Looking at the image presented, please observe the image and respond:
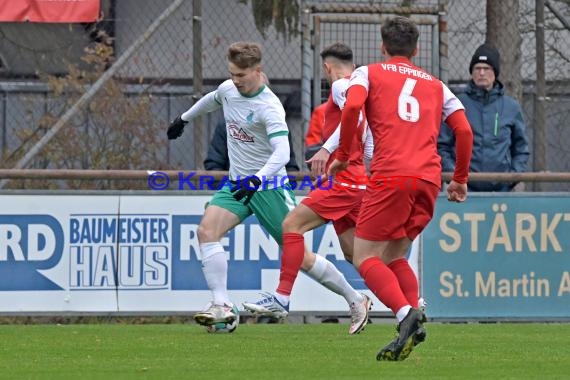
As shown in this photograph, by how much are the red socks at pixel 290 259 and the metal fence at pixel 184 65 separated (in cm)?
274

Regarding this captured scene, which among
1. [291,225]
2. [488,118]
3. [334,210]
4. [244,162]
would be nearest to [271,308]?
[291,225]

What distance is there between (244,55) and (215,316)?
1.88m

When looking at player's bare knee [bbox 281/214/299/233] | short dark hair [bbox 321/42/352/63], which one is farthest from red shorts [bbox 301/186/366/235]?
short dark hair [bbox 321/42/352/63]

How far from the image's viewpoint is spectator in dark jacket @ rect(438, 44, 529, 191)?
492 inches

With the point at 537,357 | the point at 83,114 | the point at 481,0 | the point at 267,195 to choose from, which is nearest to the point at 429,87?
the point at 537,357

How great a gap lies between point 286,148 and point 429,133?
201 centimetres

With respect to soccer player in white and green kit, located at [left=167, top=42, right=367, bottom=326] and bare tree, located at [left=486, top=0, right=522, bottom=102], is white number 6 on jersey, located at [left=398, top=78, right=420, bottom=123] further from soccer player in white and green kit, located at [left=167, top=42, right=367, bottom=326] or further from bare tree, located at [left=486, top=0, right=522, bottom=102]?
bare tree, located at [left=486, top=0, right=522, bottom=102]

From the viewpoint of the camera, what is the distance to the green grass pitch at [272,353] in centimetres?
763

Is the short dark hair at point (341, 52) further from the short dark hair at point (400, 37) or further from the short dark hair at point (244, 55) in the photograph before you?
the short dark hair at point (400, 37)

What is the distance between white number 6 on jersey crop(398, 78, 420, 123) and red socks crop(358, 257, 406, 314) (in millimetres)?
830

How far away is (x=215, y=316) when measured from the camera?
10438mm

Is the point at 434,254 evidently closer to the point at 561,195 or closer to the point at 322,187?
the point at 561,195

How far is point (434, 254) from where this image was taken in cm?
1252

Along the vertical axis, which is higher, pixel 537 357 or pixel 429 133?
pixel 429 133
